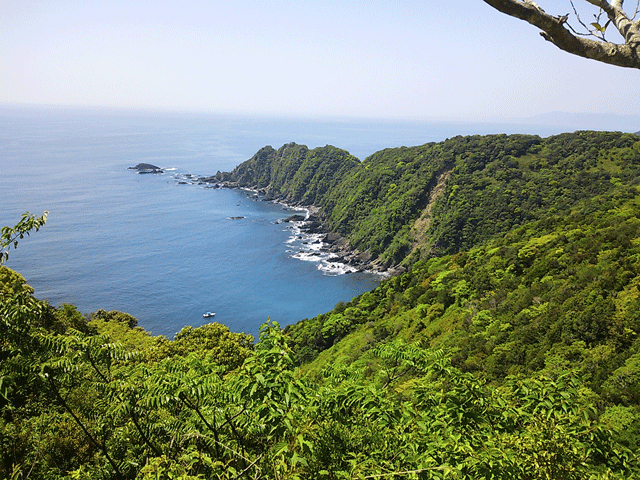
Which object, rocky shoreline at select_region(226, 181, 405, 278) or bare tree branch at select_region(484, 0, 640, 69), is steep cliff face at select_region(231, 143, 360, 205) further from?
bare tree branch at select_region(484, 0, 640, 69)

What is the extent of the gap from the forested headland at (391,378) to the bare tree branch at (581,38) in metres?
3.49

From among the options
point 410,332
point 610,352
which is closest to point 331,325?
point 410,332

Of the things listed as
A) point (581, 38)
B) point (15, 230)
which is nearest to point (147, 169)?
point (15, 230)

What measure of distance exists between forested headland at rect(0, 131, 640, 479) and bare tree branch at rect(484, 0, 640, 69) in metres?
3.49

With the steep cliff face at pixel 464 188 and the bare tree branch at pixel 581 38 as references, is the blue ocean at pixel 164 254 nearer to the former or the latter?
the steep cliff face at pixel 464 188

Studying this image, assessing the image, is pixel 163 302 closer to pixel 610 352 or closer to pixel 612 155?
pixel 610 352

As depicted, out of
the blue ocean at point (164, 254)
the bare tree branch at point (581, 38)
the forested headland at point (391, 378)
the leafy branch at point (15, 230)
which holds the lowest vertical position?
the blue ocean at point (164, 254)

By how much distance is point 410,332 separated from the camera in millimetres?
25969

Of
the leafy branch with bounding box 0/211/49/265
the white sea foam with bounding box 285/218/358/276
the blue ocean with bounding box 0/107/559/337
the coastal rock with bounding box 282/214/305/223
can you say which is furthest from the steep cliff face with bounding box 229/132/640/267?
the leafy branch with bounding box 0/211/49/265

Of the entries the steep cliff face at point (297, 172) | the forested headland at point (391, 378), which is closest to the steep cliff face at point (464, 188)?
the forested headland at point (391, 378)

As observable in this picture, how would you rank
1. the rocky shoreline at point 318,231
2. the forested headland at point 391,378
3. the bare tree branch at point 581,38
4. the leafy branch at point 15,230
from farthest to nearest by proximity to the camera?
the rocky shoreline at point 318,231, the leafy branch at point 15,230, the forested headland at point 391,378, the bare tree branch at point 581,38

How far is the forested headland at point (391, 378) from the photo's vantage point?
4004mm

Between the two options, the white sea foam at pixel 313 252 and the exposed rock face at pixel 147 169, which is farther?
the exposed rock face at pixel 147 169

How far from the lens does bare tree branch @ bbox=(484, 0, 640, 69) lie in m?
3.17
